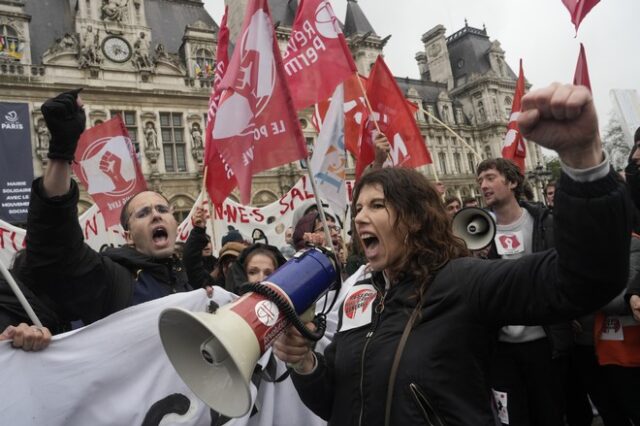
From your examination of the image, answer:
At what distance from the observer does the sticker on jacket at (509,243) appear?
3.32m

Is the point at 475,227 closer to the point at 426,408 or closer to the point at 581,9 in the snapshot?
the point at 581,9

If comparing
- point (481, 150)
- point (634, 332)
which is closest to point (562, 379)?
point (634, 332)

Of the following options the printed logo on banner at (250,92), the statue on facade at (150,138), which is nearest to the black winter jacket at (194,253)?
the printed logo on banner at (250,92)

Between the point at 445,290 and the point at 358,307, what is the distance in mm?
407

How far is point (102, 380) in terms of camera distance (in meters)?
2.40

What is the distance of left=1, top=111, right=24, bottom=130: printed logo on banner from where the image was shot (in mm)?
6555

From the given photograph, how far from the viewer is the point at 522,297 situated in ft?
4.38

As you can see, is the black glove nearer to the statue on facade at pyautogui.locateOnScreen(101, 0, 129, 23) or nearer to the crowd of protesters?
the crowd of protesters

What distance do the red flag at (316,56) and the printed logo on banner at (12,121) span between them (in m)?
3.99

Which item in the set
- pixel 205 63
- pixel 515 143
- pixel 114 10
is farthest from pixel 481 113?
pixel 515 143

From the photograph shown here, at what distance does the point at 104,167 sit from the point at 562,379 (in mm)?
7420

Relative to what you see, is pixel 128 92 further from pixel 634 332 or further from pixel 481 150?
pixel 481 150

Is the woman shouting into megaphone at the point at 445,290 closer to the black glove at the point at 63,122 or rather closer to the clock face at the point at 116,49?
the black glove at the point at 63,122

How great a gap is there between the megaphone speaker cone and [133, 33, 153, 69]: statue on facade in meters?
21.8
